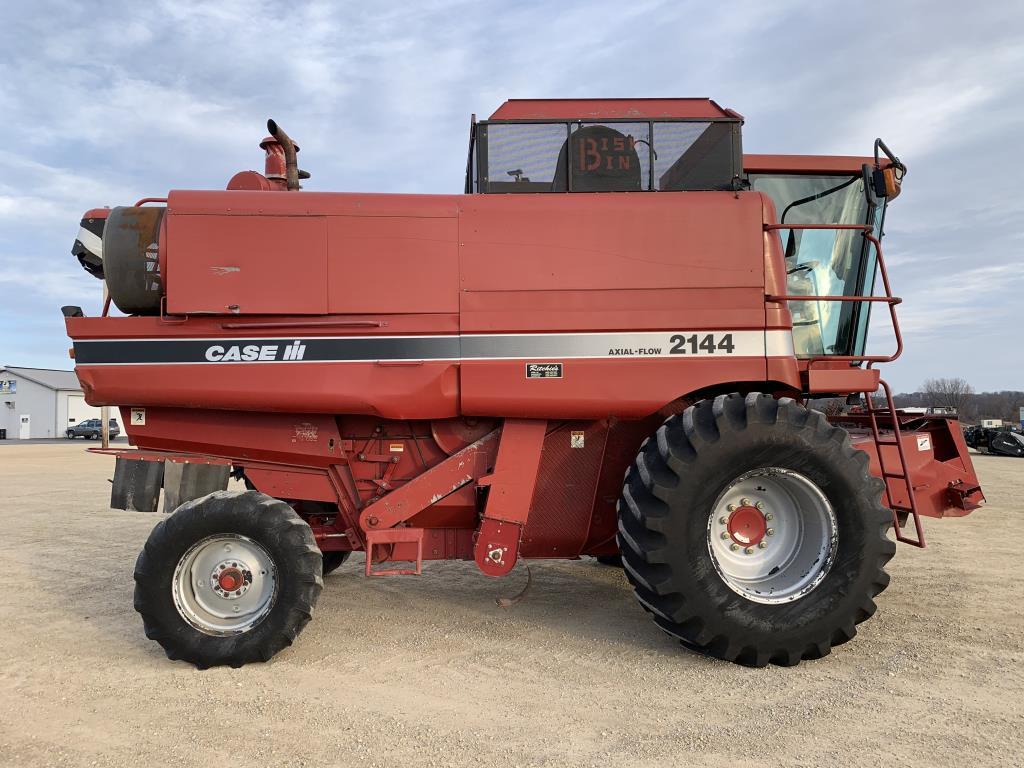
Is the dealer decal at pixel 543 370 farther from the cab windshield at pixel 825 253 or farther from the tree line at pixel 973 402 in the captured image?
the tree line at pixel 973 402

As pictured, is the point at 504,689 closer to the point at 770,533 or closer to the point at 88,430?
the point at 770,533

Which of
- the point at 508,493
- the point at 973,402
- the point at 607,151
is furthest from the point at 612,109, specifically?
the point at 973,402

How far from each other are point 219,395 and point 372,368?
0.91 metres

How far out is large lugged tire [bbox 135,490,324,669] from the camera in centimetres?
375

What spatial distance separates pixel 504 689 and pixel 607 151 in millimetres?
3260

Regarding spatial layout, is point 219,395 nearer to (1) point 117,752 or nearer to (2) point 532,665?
(1) point 117,752

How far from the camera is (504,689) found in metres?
3.46

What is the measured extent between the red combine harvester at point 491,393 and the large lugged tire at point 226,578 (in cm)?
1

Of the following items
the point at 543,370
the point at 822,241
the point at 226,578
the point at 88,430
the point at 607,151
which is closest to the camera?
the point at 226,578

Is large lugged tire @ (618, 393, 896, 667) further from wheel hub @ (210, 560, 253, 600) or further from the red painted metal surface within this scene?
wheel hub @ (210, 560, 253, 600)

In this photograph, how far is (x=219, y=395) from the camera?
3.94m

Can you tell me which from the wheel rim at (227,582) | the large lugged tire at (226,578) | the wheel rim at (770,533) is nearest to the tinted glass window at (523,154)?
the wheel rim at (770,533)

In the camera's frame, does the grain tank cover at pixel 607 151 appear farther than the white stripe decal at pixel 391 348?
Yes

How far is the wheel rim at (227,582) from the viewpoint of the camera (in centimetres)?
386
